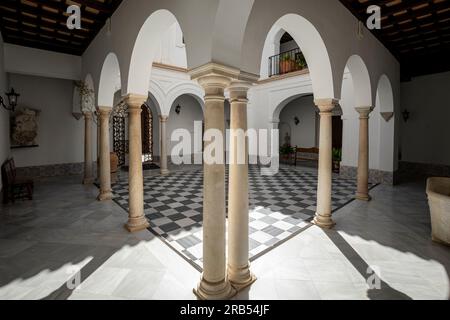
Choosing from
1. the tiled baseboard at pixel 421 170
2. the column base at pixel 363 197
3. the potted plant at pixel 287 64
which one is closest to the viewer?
the column base at pixel 363 197

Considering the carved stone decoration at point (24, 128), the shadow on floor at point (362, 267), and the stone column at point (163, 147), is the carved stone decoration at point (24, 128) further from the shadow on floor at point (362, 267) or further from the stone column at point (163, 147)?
the shadow on floor at point (362, 267)

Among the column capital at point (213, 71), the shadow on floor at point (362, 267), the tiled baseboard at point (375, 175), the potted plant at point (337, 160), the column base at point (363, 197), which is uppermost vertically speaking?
the column capital at point (213, 71)

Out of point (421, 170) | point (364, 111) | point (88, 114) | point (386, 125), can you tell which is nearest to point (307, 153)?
point (421, 170)

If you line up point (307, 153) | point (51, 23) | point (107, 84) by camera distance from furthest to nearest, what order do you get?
point (307, 153)
point (107, 84)
point (51, 23)

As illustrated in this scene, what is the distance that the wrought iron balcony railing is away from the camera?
11633 millimetres

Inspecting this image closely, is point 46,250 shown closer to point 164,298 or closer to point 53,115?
point 164,298

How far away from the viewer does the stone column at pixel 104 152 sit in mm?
6398

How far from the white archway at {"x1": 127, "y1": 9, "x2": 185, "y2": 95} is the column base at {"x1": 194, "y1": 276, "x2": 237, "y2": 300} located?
3.44 meters

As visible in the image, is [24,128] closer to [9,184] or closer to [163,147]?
[9,184]

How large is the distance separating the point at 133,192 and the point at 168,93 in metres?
7.34

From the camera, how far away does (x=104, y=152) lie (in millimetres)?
6449

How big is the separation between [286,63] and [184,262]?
11438 millimetres

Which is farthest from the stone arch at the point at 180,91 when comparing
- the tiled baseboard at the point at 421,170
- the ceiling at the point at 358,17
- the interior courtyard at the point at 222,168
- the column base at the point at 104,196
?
the tiled baseboard at the point at 421,170
